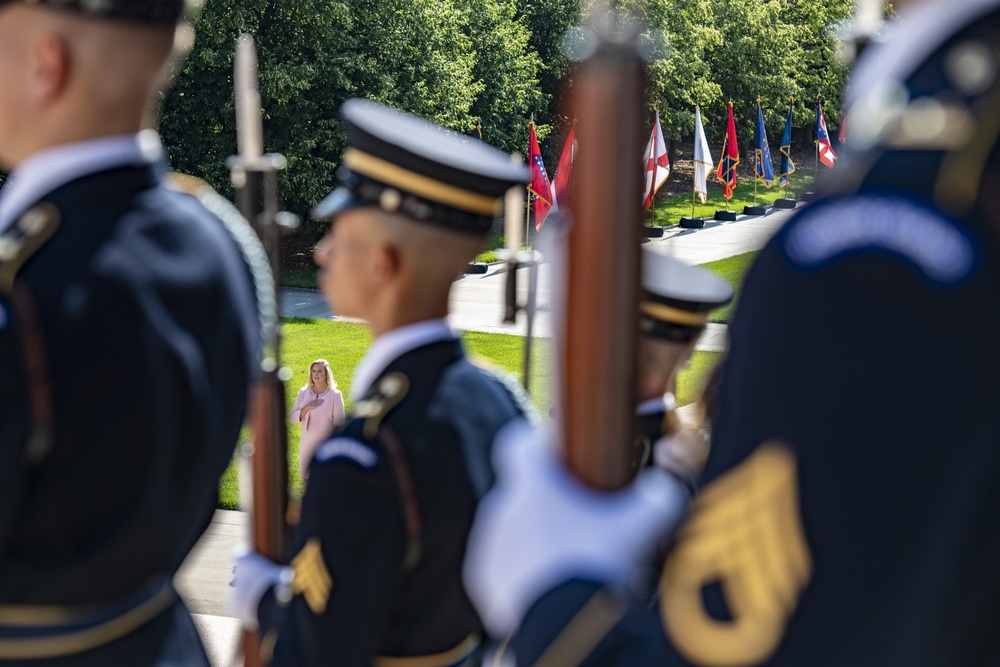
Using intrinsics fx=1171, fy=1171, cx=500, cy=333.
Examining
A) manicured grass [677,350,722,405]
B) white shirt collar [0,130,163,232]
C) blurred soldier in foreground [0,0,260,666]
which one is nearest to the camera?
blurred soldier in foreground [0,0,260,666]

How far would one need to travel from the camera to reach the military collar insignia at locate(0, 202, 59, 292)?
1.71 metres

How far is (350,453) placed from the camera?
82.1 inches

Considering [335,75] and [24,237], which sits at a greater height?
[24,237]

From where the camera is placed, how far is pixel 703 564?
92 cm

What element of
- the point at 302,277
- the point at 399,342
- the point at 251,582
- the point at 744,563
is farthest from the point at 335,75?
the point at 744,563

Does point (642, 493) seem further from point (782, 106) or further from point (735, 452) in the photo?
point (782, 106)

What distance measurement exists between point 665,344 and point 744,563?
7.53ft

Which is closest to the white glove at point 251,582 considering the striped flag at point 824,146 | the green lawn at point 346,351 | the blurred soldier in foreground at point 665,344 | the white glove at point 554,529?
the blurred soldier in foreground at point 665,344

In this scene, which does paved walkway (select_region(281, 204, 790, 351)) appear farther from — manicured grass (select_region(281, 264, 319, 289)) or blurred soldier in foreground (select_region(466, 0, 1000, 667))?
blurred soldier in foreground (select_region(466, 0, 1000, 667))

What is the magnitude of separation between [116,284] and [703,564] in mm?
1173

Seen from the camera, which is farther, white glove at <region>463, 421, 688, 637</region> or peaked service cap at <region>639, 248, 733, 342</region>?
peaked service cap at <region>639, 248, 733, 342</region>

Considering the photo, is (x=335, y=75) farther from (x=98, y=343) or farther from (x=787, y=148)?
(x=98, y=343)

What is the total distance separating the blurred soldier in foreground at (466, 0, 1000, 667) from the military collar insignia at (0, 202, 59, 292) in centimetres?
118

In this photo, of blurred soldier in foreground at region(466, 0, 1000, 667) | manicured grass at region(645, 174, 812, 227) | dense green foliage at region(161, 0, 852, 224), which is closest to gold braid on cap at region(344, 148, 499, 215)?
blurred soldier in foreground at region(466, 0, 1000, 667)
